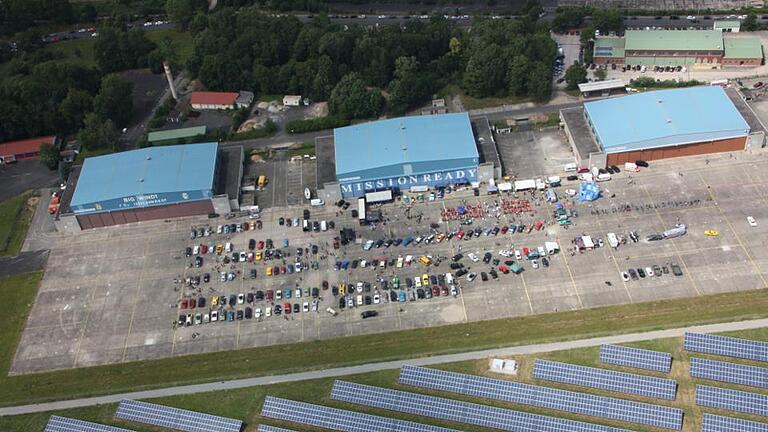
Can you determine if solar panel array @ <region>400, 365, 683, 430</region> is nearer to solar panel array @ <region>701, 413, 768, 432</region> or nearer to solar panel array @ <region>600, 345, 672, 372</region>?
solar panel array @ <region>701, 413, 768, 432</region>

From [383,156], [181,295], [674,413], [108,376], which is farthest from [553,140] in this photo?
[108,376]

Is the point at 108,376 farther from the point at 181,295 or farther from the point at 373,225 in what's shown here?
the point at 373,225

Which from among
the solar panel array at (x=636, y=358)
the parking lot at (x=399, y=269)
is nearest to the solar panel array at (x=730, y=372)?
the solar panel array at (x=636, y=358)

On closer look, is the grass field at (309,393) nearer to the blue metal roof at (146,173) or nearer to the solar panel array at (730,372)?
the solar panel array at (730,372)

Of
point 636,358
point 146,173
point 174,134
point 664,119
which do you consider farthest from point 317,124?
point 636,358

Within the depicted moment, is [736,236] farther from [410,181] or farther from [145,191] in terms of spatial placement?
[145,191]

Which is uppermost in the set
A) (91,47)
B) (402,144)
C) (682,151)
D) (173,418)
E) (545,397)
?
(402,144)
